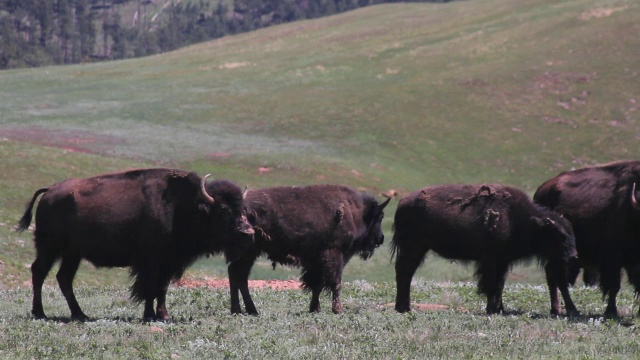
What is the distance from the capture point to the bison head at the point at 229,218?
15.9m

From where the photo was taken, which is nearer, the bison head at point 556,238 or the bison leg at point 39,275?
the bison leg at point 39,275

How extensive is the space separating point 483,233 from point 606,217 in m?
2.34

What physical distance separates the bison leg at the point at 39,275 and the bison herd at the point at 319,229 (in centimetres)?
2

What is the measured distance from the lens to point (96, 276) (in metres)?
27.7

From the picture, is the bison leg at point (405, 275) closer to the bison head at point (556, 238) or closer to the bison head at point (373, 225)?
the bison head at point (373, 225)

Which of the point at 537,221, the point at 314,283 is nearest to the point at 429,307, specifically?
the point at 314,283

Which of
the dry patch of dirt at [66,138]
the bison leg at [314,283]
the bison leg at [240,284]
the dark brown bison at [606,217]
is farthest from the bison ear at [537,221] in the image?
the dry patch of dirt at [66,138]

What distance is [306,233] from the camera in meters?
17.3

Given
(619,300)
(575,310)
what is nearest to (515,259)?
(575,310)

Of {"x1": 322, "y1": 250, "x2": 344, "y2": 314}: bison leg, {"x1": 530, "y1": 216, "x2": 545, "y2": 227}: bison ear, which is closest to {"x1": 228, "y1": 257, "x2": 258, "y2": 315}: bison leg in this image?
{"x1": 322, "y1": 250, "x2": 344, "y2": 314}: bison leg

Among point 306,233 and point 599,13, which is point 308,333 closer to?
point 306,233

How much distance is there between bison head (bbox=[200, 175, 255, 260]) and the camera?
15.9 metres

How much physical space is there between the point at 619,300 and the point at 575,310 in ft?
8.77

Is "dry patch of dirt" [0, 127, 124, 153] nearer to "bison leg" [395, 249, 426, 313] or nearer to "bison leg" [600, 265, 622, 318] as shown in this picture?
"bison leg" [395, 249, 426, 313]
